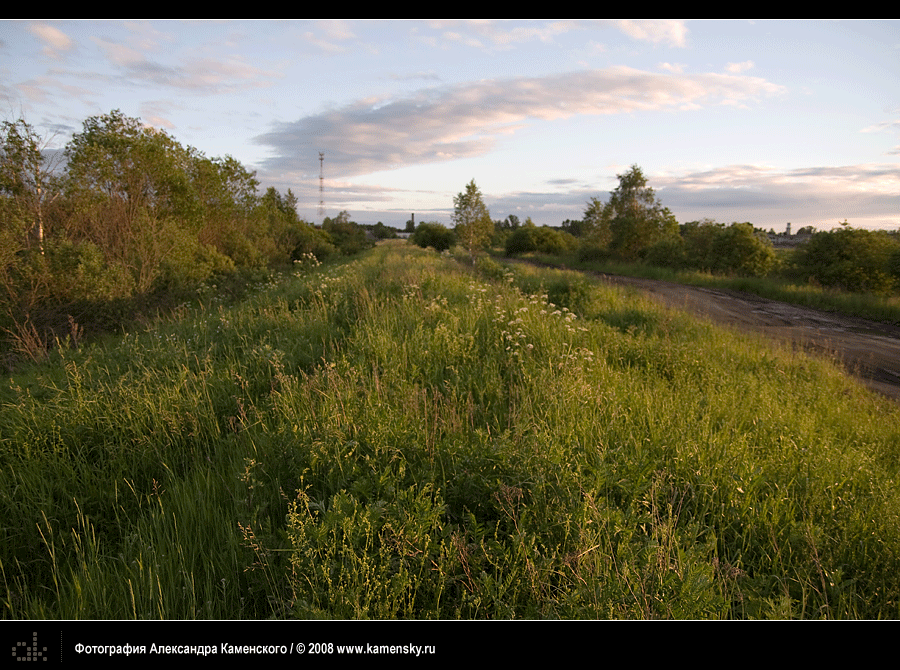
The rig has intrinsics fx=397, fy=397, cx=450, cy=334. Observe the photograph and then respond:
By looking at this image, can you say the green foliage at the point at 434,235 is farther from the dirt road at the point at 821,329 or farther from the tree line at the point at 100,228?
the dirt road at the point at 821,329

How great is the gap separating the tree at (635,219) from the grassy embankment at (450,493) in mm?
28537

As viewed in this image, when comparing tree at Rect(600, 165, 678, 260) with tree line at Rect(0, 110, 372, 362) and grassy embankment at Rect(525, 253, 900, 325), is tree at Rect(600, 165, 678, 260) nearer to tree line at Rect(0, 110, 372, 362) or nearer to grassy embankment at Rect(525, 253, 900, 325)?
grassy embankment at Rect(525, 253, 900, 325)

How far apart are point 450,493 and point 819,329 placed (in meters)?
12.7

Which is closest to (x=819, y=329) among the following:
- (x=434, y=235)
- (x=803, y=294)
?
(x=803, y=294)

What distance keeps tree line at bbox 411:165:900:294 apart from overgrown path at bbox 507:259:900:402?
3636mm

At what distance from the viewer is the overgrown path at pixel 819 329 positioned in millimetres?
7304

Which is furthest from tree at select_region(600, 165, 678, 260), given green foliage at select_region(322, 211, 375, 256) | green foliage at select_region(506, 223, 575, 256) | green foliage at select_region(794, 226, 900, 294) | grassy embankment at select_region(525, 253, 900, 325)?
green foliage at select_region(322, 211, 375, 256)

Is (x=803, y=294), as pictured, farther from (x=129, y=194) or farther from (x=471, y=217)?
(x=129, y=194)

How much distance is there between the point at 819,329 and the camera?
1058cm

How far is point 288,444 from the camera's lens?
→ 3.10m
